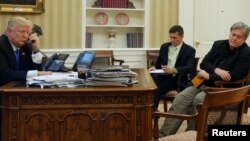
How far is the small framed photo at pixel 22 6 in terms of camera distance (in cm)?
557

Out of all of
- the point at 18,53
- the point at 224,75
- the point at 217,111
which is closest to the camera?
the point at 217,111

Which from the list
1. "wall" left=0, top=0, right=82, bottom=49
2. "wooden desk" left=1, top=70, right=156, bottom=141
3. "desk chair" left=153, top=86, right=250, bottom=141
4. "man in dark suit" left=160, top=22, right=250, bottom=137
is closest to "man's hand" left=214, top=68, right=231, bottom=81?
"man in dark suit" left=160, top=22, right=250, bottom=137

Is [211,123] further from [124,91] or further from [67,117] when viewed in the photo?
[67,117]

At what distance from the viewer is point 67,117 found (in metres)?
2.41

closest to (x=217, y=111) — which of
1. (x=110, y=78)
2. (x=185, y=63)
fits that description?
(x=110, y=78)

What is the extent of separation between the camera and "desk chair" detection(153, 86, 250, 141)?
6.69 ft

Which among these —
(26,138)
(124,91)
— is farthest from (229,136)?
(26,138)

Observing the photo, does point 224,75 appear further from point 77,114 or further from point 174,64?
point 77,114

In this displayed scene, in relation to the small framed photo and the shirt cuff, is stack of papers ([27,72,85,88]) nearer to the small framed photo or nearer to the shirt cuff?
the shirt cuff

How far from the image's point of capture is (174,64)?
4453 mm

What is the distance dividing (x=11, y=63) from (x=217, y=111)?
5.30 feet

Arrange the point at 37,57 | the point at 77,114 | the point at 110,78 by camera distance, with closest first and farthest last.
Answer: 1. the point at 77,114
2. the point at 110,78
3. the point at 37,57

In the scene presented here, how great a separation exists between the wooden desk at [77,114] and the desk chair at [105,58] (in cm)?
313

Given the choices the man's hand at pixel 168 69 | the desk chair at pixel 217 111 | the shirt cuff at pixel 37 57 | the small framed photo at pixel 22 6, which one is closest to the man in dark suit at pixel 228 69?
the man's hand at pixel 168 69
